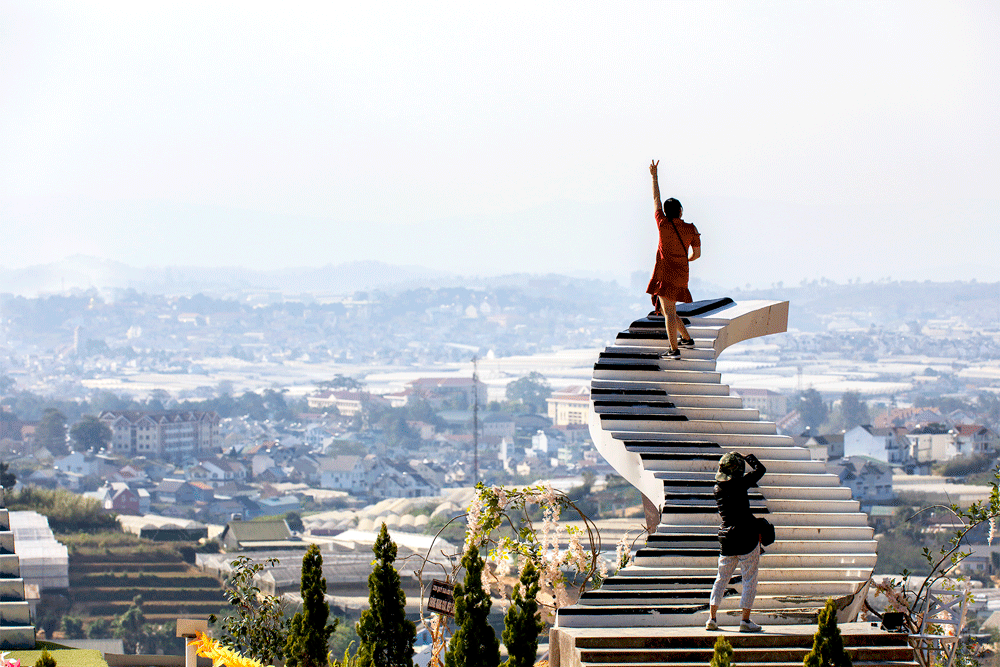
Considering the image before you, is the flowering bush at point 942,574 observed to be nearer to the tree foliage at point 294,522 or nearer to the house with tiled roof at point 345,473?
the tree foliage at point 294,522

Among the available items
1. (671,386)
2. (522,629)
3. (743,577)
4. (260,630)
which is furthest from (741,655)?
(260,630)

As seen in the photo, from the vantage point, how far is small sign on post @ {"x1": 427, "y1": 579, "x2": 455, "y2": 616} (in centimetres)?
920

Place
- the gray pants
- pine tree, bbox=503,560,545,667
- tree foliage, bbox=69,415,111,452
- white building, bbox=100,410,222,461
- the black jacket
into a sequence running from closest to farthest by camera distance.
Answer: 1. the black jacket
2. the gray pants
3. pine tree, bbox=503,560,545,667
4. tree foliage, bbox=69,415,111,452
5. white building, bbox=100,410,222,461

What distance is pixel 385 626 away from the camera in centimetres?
923

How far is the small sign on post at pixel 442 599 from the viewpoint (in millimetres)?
9203

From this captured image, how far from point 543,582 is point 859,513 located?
2.84 metres

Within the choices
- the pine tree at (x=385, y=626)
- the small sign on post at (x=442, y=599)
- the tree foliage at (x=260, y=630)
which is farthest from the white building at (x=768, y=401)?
the pine tree at (x=385, y=626)

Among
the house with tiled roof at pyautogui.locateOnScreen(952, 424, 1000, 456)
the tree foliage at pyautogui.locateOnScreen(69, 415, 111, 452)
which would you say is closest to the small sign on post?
the house with tiled roof at pyautogui.locateOnScreen(952, 424, 1000, 456)

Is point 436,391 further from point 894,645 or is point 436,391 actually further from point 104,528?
point 894,645

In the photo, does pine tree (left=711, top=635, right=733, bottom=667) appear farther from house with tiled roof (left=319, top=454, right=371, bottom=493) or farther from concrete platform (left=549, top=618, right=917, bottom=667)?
house with tiled roof (left=319, top=454, right=371, bottom=493)

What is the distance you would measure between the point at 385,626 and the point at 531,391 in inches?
6480

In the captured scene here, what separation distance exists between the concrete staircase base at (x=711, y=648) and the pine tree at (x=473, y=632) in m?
0.64

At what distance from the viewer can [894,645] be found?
786 centimetres

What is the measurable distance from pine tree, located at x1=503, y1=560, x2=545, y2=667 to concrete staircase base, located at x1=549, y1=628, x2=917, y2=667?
25 centimetres
